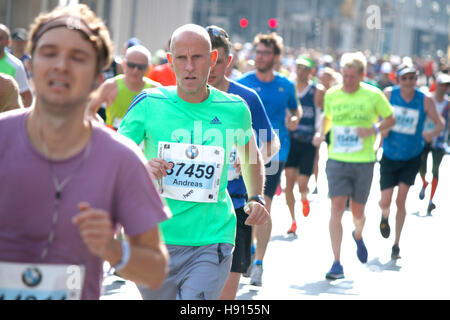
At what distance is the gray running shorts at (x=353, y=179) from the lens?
31.4 feet

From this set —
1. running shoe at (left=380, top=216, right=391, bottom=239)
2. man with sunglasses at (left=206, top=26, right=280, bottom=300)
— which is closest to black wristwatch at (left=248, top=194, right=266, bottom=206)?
man with sunglasses at (left=206, top=26, right=280, bottom=300)

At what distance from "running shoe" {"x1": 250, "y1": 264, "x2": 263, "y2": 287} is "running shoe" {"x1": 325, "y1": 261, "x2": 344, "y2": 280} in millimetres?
757

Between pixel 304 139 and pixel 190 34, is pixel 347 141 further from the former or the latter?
pixel 190 34

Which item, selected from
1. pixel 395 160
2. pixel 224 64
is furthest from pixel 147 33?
pixel 224 64

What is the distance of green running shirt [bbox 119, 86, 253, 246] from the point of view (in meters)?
4.83

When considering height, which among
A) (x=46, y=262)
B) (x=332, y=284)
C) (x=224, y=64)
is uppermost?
(x=224, y=64)

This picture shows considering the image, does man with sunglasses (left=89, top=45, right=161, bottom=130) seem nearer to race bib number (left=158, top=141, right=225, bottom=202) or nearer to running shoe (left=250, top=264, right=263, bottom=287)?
running shoe (left=250, top=264, right=263, bottom=287)

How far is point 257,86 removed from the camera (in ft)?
30.0

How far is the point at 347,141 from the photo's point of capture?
9633 millimetres

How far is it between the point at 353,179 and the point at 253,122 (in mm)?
3561

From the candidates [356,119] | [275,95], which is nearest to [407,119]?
[356,119]

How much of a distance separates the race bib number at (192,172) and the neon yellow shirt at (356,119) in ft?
15.8
